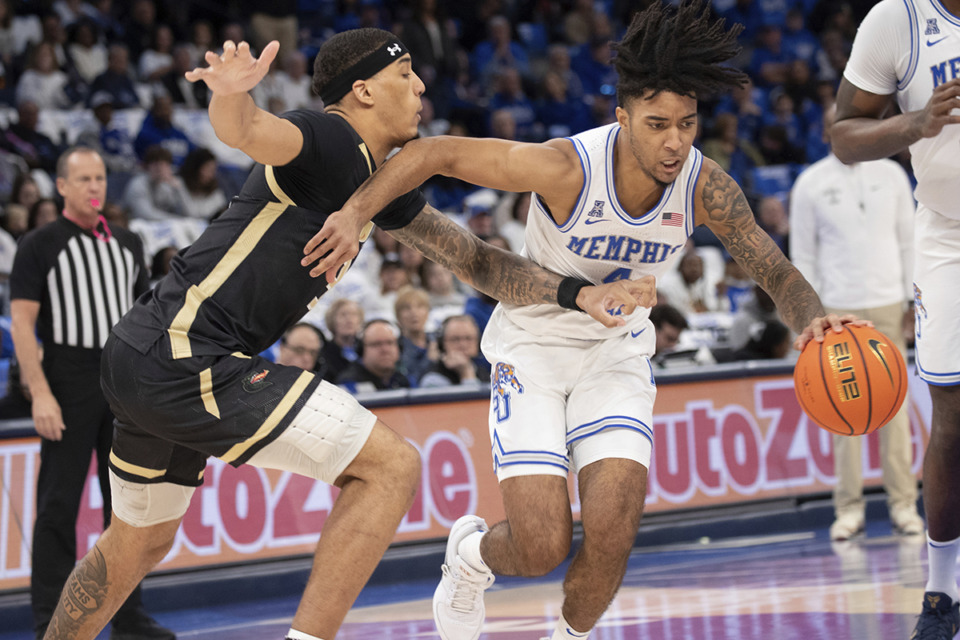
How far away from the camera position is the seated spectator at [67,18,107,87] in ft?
39.1

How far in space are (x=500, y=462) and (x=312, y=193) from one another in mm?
1203

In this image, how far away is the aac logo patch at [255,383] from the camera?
11.7 ft

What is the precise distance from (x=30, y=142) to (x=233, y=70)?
26.9 feet

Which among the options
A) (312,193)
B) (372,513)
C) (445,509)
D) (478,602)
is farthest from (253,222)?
(445,509)

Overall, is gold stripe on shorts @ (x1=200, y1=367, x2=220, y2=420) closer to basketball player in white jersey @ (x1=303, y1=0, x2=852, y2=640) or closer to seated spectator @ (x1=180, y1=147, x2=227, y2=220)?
basketball player in white jersey @ (x1=303, y1=0, x2=852, y2=640)

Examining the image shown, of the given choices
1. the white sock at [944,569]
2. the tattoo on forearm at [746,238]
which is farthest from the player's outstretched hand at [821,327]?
the white sock at [944,569]

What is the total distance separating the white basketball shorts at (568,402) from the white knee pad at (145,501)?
1.14m

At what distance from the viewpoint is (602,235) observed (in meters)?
4.11

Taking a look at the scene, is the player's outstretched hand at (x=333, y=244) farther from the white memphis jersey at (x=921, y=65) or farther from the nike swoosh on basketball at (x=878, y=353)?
the white memphis jersey at (x=921, y=65)

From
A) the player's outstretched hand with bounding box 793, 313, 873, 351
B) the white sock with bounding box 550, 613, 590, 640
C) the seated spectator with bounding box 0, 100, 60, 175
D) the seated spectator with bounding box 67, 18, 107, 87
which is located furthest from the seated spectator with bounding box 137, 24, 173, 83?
the player's outstretched hand with bounding box 793, 313, 873, 351

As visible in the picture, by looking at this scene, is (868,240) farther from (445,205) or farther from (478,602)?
(445,205)

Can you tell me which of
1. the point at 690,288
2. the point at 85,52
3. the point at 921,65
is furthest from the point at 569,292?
the point at 85,52

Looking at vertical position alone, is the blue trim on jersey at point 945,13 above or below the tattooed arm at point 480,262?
above

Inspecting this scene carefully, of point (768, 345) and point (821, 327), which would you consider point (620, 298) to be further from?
point (768, 345)
